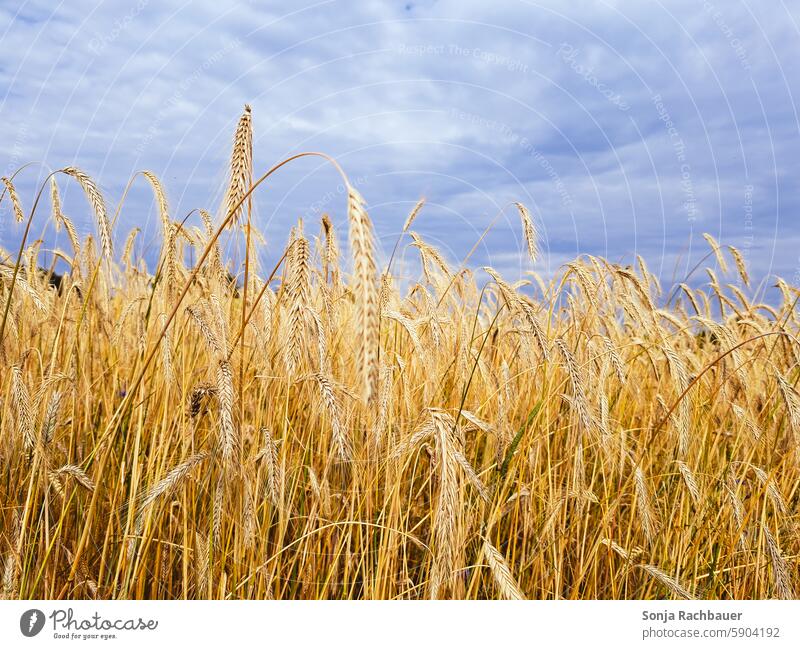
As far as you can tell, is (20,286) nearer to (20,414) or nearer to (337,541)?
(20,414)

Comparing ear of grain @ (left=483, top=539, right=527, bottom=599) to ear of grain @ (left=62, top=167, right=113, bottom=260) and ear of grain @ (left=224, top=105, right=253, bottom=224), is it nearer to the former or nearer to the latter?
ear of grain @ (left=224, top=105, right=253, bottom=224)

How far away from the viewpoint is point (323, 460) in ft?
8.45

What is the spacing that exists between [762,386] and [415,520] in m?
3.12

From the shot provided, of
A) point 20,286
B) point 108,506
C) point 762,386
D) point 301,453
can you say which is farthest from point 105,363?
point 762,386

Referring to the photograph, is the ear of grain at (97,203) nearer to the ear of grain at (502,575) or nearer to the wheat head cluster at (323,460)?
the wheat head cluster at (323,460)

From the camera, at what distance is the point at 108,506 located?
2.26 metres

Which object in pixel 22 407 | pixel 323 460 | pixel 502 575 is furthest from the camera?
pixel 323 460

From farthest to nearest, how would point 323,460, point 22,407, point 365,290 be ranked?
point 323,460 < point 22,407 < point 365,290
